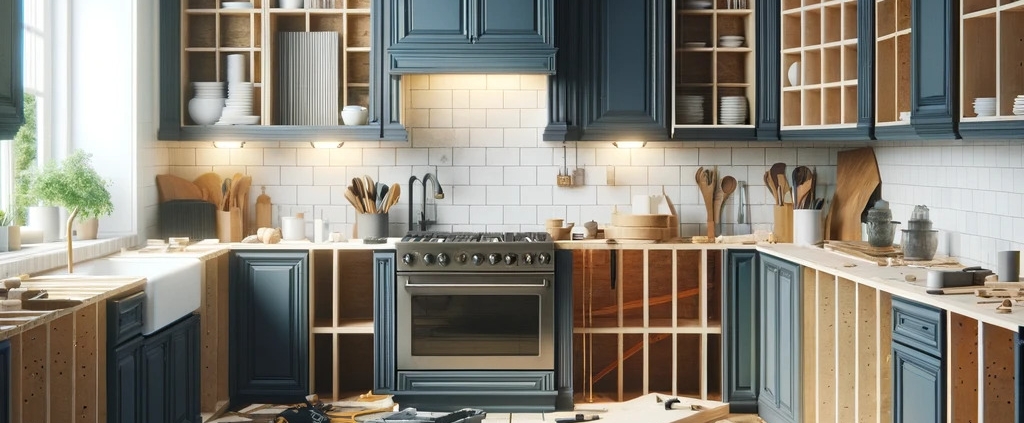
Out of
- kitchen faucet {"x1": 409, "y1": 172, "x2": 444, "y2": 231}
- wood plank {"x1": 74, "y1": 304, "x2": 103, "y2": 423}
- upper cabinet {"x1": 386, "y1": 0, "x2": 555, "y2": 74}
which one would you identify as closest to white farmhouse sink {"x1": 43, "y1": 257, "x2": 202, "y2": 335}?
wood plank {"x1": 74, "y1": 304, "x2": 103, "y2": 423}

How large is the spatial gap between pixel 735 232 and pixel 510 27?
6.52 ft

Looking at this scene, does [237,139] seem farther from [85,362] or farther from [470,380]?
[85,362]

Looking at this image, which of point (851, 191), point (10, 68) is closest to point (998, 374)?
point (851, 191)

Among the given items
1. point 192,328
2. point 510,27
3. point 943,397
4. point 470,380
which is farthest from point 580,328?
point 943,397

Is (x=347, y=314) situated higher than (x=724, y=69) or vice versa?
(x=724, y=69)

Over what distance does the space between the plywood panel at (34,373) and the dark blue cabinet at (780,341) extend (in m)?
3.63

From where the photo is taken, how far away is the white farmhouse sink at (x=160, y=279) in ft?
16.6

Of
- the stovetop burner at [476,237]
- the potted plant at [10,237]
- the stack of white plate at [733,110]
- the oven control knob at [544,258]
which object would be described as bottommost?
the oven control knob at [544,258]

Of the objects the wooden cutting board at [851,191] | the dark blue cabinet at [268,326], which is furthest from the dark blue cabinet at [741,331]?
the dark blue cabinet at [268,326]

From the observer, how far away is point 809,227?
21.7ft

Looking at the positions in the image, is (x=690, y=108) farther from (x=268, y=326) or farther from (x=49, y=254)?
(x=49, y=254)

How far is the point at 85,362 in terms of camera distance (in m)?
4.41

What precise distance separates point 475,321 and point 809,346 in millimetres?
1935

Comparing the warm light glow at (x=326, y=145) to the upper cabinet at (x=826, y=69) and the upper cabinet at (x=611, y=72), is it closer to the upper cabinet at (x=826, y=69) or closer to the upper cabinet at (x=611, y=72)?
the upper cabinet at (x=611, y=72)
